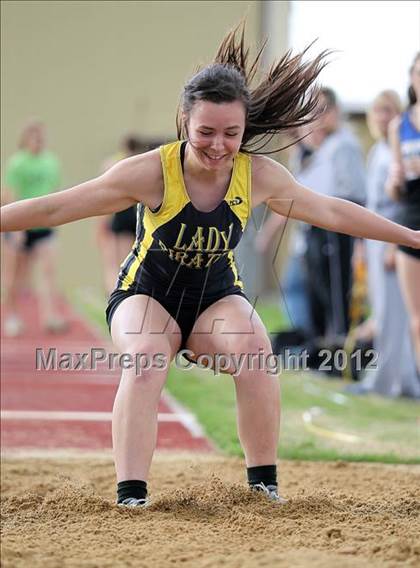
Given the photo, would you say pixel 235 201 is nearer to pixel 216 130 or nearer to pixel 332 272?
pixel 216 130

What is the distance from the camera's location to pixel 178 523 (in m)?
3.68

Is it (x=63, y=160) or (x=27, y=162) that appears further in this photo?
(x=63, y=160)

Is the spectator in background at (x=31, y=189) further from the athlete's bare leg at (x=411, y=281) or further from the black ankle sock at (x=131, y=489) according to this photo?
the black ankle sock at (x=131, y=489)

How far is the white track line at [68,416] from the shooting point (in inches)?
271

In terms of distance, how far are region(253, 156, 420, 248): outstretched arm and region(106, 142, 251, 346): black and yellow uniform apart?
104mm

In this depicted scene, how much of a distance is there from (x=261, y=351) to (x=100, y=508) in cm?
91

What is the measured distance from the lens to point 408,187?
696 centimetres

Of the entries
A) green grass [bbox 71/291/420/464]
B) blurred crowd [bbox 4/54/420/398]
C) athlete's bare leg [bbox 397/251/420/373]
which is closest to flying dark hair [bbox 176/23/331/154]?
blurred crowd [bbox 4/54/420/398]

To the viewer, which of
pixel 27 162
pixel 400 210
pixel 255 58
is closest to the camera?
pixel 255 58

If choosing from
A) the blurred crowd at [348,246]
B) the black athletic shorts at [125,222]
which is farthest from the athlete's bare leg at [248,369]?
the black athletic shorts at [125,222]

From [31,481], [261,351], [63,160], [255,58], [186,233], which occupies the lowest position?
[31,481]

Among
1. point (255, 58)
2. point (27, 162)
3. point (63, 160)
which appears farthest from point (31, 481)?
point (63, 160)

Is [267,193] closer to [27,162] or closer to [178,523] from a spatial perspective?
[178,523]

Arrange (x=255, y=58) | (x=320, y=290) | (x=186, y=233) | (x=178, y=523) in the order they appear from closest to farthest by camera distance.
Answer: (x=178, y=523) < (x=186, y=233) < (x=255, y=58) < (x=320, y=290)
